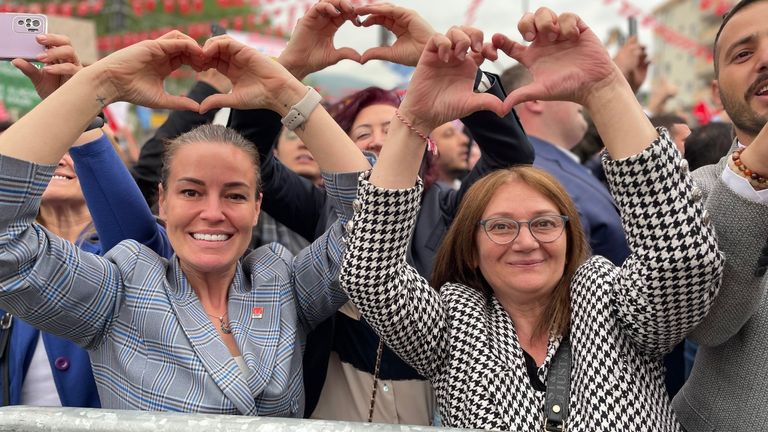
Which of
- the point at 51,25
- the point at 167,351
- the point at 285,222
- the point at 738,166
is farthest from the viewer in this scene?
the point at 51,25

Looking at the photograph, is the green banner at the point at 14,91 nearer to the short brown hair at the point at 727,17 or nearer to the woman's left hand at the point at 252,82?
the woman's left hand at the point at 252,82

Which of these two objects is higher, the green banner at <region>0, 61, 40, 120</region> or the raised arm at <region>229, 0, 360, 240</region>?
the raised arm at <region>229, 0, 360, 240</region>

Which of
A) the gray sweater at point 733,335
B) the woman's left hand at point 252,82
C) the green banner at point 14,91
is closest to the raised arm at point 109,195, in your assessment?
the woman's left hand at point 252,82

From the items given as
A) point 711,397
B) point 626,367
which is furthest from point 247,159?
point 711,397

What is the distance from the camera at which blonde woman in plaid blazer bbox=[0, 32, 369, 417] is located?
1.99 metres

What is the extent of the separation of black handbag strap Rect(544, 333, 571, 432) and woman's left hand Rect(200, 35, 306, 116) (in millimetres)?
1034

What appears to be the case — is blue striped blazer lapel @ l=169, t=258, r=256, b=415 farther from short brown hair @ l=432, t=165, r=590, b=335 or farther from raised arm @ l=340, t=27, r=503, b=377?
short brown hair @ l=432, t=165, r=590, b=335

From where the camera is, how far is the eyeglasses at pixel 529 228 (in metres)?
2.31

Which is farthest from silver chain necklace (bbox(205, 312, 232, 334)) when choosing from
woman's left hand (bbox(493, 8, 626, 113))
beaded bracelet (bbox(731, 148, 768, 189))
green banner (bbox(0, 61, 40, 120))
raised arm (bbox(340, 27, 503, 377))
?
Result: green banner (bbox(0, 61, 40, 120))

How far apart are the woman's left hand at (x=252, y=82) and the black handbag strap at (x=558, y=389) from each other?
1.03m

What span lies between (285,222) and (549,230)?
1092 mm

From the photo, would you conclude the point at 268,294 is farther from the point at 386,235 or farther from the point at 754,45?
the point at 754,45

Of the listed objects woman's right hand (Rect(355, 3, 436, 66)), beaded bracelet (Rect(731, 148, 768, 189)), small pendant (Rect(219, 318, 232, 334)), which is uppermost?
woman's right hand (Rect(355, 3, 436, 66))

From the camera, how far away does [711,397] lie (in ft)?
6.85
